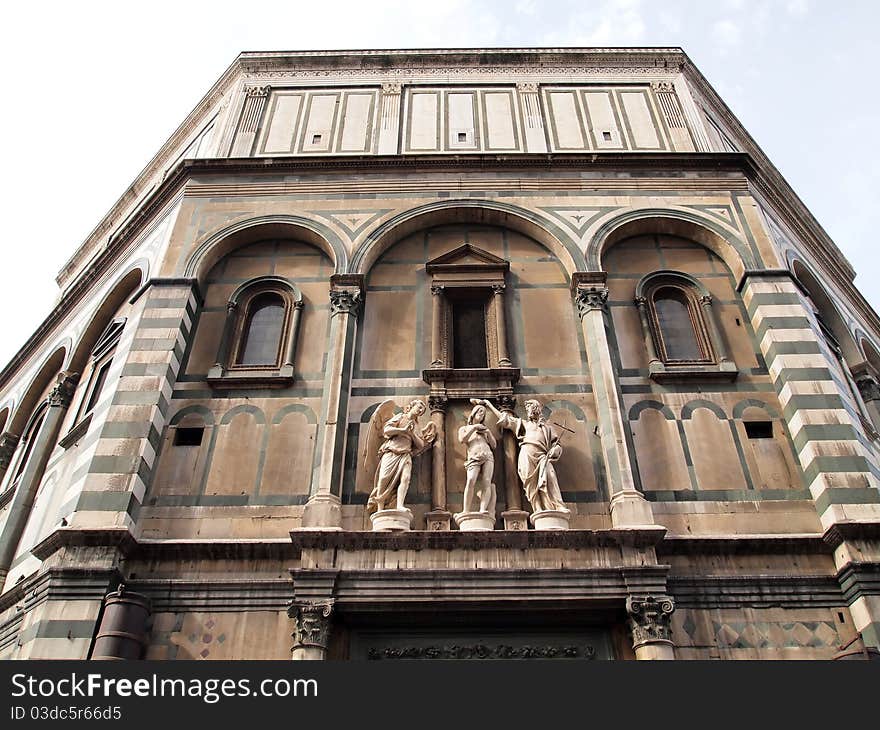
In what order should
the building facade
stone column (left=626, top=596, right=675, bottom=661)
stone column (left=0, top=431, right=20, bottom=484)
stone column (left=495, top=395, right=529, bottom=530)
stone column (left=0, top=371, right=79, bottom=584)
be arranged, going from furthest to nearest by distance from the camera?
1. stone column (left=0, top=431, right=20, bottom=484)
2. stone column (left=0, top=371, right=79, bottom=584)
3. stone column (left=495, top=395, right=529, bottom=530)
4. the building facade
5. stone column (left=626, top=596, right=675, bottom=661)

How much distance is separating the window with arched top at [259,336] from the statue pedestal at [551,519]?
4.29 m

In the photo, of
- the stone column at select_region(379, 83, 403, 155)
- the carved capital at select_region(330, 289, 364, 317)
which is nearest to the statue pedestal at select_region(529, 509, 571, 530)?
the carved capital at select_region(330, 289, 364, 317)

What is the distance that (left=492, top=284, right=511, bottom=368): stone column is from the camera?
37.4 feet

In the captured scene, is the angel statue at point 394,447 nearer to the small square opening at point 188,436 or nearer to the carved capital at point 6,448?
the small square opening at point 188,436

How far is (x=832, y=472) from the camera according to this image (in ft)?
32.0

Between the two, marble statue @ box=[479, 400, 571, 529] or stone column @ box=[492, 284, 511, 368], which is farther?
stone column @ box=[492, 284, 511, 368]

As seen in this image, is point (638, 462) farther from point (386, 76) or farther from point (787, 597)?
point (386, 76)

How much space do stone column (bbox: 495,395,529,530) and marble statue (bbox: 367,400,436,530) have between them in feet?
3.47

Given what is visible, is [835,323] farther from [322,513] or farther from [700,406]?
[322,513]

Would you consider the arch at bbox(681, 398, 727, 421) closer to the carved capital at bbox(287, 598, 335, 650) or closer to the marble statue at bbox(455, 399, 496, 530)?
the marble statue at bbox(455, 399, 496, 530)

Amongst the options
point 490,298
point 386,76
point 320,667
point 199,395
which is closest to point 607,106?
point 386,76

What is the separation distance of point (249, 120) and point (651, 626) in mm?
12850

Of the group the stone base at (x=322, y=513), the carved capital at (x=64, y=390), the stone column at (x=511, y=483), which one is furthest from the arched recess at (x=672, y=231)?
the carved capital at (x=64, y=390)

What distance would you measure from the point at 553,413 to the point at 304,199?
6.15m
